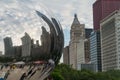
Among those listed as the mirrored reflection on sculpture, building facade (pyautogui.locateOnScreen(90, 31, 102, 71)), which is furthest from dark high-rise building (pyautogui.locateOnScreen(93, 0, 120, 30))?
the mirrored reflection on sculpture

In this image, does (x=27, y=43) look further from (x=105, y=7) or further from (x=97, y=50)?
(x=105, y=7)

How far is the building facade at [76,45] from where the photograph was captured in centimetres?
17025

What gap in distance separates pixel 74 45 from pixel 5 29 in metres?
168

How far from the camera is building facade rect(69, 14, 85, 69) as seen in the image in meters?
170

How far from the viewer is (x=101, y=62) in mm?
139750

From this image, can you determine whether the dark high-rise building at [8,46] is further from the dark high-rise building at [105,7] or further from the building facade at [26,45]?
the dark high-rise building at [105,7]

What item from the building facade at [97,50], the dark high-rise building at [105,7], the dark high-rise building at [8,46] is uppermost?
the dark high-rise building at [105,7]

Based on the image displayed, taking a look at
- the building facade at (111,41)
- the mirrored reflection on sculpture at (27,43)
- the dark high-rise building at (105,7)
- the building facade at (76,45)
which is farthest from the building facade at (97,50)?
the mirrored reflection on sculpture at (27,43)

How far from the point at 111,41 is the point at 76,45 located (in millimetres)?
56776

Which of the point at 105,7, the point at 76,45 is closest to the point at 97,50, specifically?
the point at 105,7

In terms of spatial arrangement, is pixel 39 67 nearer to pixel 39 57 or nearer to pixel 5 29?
pixel 39 57

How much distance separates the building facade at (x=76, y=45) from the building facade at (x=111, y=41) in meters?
34.6

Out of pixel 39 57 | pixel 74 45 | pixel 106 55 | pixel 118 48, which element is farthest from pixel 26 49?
pixel 74 45

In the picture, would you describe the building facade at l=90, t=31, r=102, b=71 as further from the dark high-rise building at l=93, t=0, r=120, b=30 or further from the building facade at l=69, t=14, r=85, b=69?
the building facade at l=69, t=14, r=85, b=69
